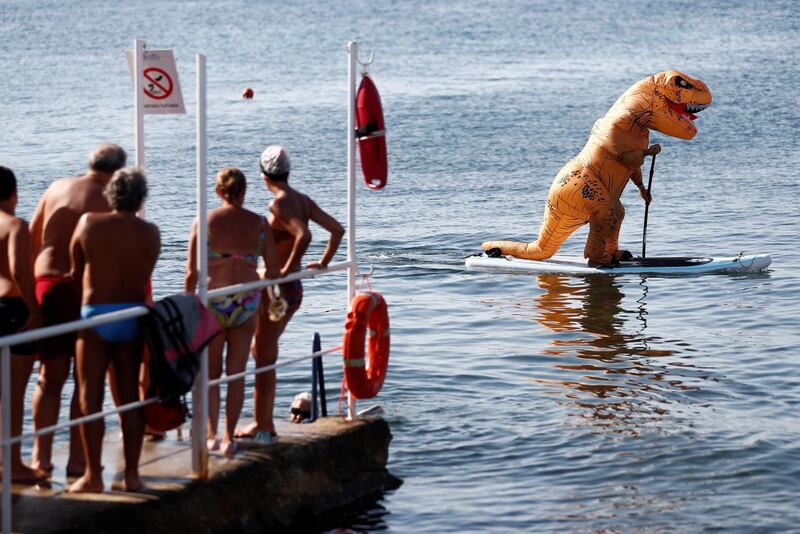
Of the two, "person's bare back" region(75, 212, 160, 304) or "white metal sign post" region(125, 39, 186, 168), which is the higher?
"white metal sign post" region(125, 39, 186, 168)

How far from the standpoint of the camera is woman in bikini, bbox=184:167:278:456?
7938 millimetres

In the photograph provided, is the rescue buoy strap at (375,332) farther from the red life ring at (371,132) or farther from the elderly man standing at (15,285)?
the elderly man standing at (15,285)

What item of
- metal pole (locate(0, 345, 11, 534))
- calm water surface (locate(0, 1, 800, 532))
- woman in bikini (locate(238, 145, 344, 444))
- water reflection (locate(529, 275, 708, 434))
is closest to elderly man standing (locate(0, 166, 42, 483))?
metal pole (locate(0, 345, 11, 534))

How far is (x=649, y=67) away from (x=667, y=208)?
19.7m

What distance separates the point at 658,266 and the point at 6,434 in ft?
38.9

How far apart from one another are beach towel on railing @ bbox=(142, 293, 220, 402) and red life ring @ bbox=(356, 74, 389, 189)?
85.6 inches

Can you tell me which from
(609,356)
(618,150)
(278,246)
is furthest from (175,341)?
(618,150)

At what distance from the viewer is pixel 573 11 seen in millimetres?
59688

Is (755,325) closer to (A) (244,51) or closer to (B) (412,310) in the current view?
(B) (412,310)

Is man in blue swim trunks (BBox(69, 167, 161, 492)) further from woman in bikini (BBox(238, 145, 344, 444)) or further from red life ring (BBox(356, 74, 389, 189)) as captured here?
red life ring (BBox(356, 74, 389, 189))

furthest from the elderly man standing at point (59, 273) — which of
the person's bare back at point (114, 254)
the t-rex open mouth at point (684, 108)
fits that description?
the t-rex open mouth at point (684, 108)

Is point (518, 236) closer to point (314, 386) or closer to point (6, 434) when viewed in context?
point (314, 386)

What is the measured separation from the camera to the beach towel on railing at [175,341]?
23.4 feet

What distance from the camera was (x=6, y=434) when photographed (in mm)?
6535
